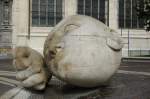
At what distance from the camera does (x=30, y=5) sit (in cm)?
6538

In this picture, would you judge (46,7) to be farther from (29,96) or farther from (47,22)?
(29,96)

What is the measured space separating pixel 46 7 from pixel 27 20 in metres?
3.36

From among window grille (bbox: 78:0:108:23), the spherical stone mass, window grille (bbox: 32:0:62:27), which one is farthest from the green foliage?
the spherical stone mass

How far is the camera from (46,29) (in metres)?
65.2

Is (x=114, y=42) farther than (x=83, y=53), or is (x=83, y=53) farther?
(x=114, y=42)

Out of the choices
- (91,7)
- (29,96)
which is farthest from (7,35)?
(29,96)

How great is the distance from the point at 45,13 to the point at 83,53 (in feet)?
189

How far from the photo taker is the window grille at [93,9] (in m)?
67.1

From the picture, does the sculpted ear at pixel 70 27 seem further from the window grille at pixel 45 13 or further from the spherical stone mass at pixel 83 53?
the window grille at pixel 45 13

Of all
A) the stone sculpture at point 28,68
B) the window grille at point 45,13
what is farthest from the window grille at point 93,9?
the stone sculpture at point 28,68

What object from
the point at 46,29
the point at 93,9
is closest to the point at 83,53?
the point at 46,29

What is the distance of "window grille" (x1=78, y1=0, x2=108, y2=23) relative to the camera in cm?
6712

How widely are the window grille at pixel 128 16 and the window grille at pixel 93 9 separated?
2312 mm

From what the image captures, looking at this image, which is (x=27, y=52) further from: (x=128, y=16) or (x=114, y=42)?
(x=128, y=16)
